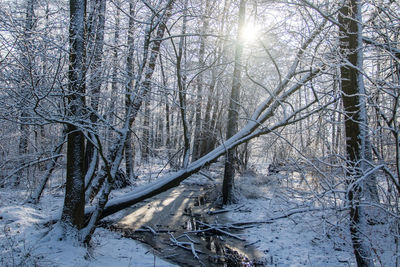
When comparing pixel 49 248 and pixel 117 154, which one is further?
pixel 117 154

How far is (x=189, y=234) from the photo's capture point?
25.9 feet

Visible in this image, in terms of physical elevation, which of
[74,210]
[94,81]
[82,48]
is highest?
[82,48]

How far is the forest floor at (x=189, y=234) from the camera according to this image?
14.8ft

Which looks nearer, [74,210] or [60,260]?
[60,260]

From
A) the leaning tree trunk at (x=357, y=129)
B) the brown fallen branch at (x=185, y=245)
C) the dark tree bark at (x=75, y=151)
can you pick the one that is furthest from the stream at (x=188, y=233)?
the leaning tree trunk at (x=357, y=129)

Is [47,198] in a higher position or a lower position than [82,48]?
lower

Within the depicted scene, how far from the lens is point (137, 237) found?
7523mm

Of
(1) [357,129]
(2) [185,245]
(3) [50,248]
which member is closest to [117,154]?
(3) [50,248]

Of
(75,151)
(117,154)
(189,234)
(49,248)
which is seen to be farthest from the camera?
(189,234)

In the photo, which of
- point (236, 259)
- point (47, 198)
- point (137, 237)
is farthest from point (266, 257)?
point (47, 198)

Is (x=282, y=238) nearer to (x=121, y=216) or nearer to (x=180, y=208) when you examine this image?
(x=180, y=208)

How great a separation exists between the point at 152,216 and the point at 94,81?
5.53 meters

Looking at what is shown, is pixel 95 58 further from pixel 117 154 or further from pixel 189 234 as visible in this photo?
pixel 189 234

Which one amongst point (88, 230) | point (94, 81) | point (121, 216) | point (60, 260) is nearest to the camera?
point (60, 260)
